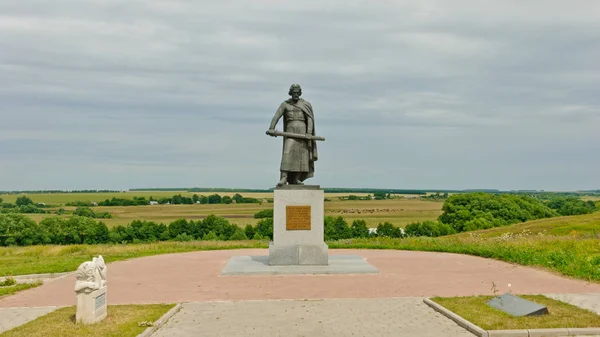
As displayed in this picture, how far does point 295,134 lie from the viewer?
15.9m

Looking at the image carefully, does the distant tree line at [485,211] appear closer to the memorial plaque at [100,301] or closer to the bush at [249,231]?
the bush at [249,231]

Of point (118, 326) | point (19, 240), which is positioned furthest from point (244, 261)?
point (19, 240)

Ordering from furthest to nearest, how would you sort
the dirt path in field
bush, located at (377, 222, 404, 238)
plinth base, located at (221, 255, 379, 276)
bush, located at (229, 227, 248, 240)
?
bush, located at (377, 222, 404, 238) → bush, located at (229, 227, 248, 240) → plinth base, located at (221, 255, 379, 276) → the dirt path in field

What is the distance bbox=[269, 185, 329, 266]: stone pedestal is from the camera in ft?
50.8

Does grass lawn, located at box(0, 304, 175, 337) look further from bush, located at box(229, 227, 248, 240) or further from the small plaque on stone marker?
bush, located at box(229, 227, 248, 240)

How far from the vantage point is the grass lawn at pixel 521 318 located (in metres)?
8.55

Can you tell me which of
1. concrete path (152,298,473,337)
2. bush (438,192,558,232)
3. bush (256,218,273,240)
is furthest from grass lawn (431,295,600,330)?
bush (438,192,558,232)

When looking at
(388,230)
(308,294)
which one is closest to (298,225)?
(308,294)

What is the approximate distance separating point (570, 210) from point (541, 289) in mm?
64314

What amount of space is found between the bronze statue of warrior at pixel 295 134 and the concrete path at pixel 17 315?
24.7 ft

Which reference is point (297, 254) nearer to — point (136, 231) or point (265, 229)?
point (265, 229)

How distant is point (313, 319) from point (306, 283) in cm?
383

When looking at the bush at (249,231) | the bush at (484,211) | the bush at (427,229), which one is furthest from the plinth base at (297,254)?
the bush at (484,211)

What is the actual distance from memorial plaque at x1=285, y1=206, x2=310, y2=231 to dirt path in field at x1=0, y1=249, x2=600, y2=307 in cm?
169
